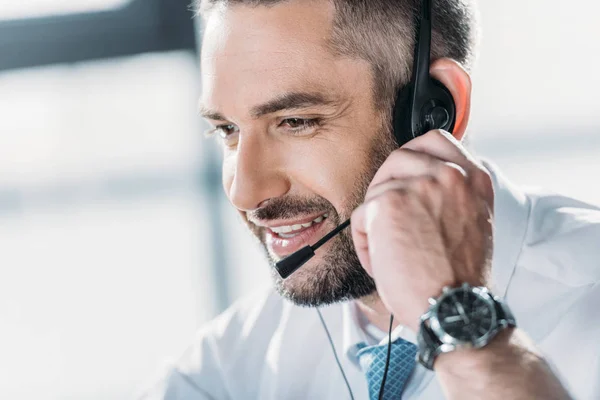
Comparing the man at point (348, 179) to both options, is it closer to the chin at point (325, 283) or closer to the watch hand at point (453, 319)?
the chin at point (325, 283)

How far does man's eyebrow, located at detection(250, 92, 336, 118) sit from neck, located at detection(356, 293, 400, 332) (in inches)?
16.0

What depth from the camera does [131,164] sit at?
2.42 m

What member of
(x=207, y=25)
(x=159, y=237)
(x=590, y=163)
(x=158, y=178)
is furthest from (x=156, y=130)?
(x=590, y=163)

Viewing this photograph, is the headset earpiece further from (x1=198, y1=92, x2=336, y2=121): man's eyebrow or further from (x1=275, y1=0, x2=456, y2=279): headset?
(x1=198, y1=92, x2=336, y2=121): man's eyebrow

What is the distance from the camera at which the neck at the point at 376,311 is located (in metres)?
1.46

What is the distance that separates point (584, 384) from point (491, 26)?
1.59 meters

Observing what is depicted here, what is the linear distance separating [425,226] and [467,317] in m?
0.14

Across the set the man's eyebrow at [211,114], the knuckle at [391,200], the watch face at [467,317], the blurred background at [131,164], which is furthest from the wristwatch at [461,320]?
the blurred background at [131,164]

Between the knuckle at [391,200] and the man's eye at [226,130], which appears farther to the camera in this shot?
the man's eye at [226,130]

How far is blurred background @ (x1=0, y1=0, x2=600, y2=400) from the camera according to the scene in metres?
2.32

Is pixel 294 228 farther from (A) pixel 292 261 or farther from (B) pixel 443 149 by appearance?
(B) pixel 443 149

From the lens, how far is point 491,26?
8.08 feet

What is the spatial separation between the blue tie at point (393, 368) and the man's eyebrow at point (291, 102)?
0.46 metres

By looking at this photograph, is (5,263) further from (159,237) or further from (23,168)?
(159,237)
